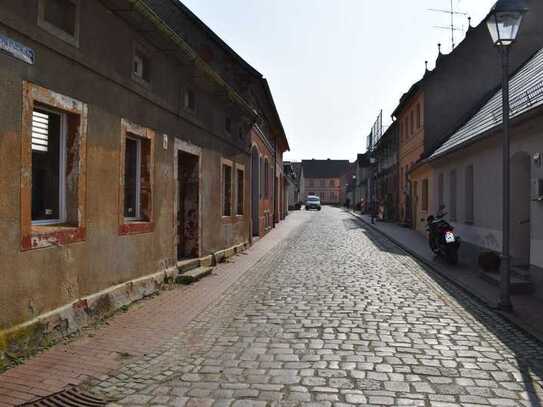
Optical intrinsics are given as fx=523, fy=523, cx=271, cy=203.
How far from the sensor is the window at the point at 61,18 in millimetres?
5652

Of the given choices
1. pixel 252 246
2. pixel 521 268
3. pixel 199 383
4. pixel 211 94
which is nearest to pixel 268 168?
pixel 252 246

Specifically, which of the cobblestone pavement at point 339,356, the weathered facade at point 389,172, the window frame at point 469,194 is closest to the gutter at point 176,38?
the cobblestone pavement at point 339,356

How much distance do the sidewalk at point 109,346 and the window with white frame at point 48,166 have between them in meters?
1.52

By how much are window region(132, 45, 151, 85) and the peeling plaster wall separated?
0.46ft

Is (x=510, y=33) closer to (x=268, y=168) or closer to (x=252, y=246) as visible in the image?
(x=252, y=246)

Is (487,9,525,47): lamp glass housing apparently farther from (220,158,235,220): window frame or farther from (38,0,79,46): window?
(220,158,235,220): window frame

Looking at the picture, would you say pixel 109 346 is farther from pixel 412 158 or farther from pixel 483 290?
pixel 412 158

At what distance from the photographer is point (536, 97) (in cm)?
994

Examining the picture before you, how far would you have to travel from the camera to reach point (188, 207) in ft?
38.4

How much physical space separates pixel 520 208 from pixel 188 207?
7.08 metres

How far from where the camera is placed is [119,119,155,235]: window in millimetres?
8406

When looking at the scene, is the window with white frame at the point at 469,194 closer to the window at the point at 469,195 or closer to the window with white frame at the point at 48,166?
the window at the point at 469,195

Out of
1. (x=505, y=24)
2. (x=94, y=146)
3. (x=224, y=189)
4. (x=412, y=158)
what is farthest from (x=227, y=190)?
(x=412, y=158)

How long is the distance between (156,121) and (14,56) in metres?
3.94
